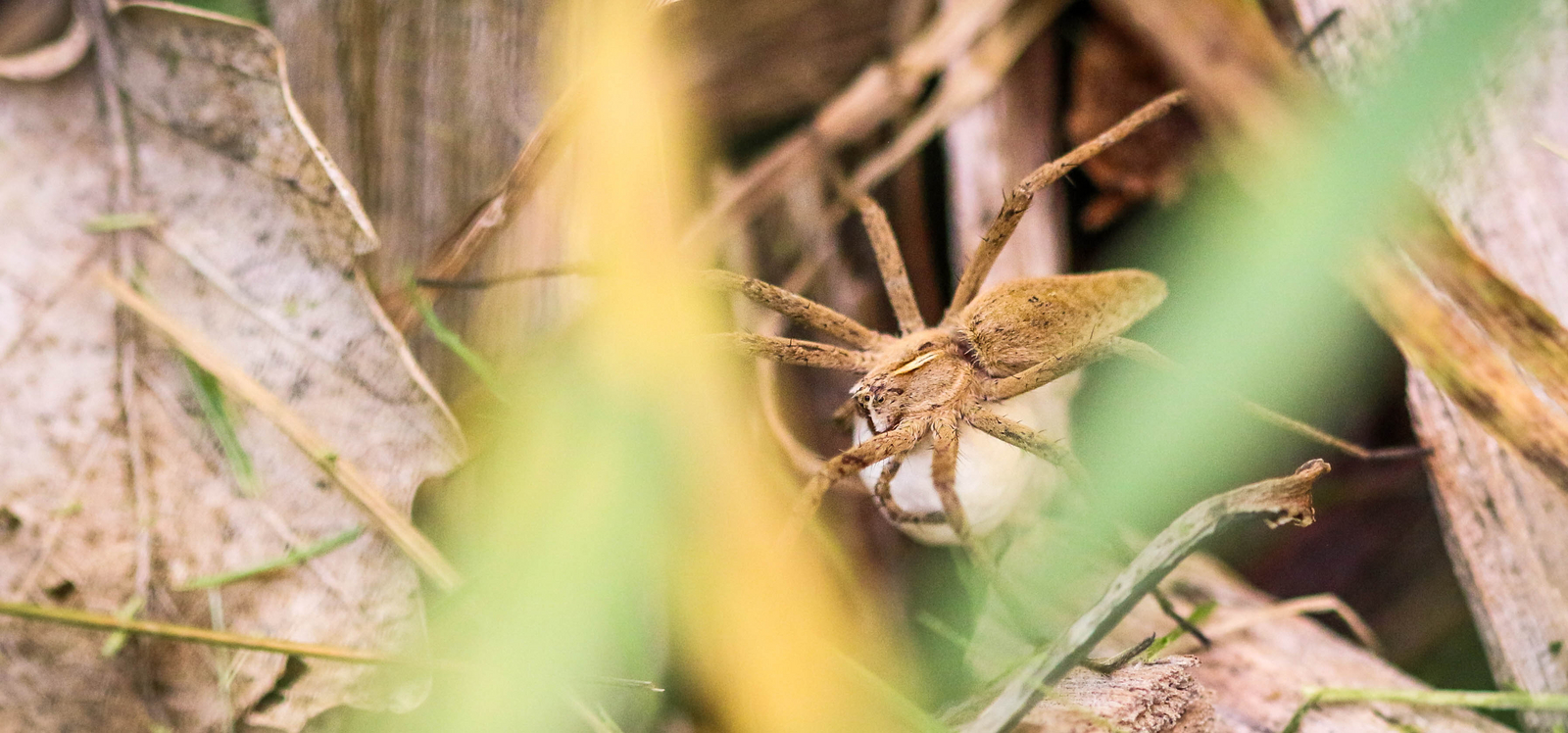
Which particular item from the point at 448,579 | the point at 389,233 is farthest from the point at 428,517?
the point at 389,233

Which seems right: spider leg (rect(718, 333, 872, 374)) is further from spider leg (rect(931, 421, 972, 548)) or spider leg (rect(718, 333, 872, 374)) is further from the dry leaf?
the dry leaf

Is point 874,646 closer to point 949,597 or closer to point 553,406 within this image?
point 949,597

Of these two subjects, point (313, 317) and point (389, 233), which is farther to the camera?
point (389, 233)

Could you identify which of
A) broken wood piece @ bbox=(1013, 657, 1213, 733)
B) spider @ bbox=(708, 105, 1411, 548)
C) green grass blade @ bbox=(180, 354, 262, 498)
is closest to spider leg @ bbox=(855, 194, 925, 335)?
spider @ bbox=(708, 105, 1411, 548)

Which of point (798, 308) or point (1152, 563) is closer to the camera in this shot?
point (1152, 563)

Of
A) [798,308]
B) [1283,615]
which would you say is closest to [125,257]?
[798,308]

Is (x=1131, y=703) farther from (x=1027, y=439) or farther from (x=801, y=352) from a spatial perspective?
(x=801, y=352)
